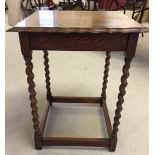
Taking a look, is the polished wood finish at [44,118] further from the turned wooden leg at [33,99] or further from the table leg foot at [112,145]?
the table leg foot at [112,145]

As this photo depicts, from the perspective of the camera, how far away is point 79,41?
0.94m

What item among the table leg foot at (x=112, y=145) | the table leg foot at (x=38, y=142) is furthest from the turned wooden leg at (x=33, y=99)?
the table leg foot at (x=112, y=145)

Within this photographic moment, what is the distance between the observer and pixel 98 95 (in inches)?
68.5

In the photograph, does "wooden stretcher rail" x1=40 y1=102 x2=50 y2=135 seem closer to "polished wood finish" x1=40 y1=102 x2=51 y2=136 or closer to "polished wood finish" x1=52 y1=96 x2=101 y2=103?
"polished wood finish" x1=40 y1=102 x2=51 y2=136

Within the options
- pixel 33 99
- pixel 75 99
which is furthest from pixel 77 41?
pixel 75 99

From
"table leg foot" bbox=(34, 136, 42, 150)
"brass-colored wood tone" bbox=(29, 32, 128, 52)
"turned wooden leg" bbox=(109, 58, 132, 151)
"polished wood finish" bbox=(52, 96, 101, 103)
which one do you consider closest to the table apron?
"brass-colored wood tone" bbox=(29, 32, 128, 52)

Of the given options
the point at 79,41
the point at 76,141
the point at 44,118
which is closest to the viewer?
the point at 79,41

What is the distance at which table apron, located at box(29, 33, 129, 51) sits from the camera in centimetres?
92

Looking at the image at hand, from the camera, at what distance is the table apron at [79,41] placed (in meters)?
0.92

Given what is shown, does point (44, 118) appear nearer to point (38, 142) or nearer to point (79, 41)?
point (38, 142)
